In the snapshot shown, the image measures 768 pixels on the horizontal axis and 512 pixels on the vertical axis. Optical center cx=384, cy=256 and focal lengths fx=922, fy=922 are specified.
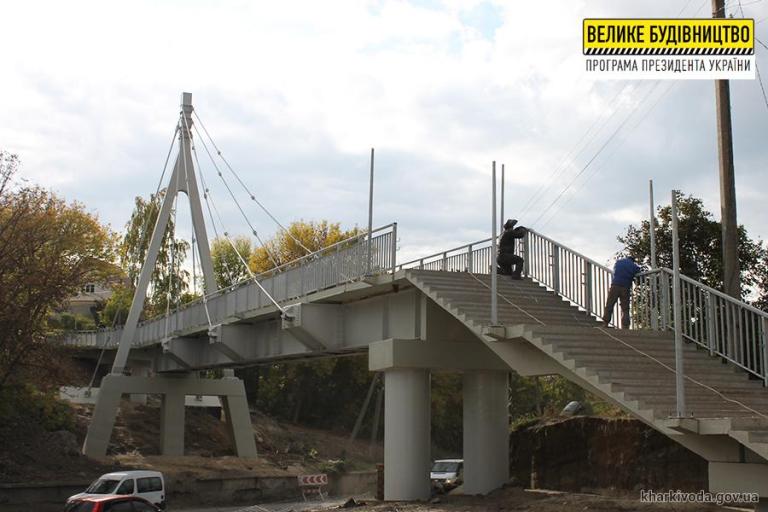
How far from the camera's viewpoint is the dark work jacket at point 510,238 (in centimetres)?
2256

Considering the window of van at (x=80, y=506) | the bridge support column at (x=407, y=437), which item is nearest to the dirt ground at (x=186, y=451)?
the window of van at (x=80, y=506)

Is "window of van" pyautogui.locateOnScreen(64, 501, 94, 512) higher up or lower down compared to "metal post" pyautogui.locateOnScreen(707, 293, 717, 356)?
lower down

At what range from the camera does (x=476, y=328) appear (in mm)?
19156

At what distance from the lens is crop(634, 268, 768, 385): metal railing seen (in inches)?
638

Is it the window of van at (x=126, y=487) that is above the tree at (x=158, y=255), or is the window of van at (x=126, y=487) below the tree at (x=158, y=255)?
below

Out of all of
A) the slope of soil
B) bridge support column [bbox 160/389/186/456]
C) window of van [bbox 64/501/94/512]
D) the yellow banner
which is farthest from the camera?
bridge support column [bbox 160/389/186/456]

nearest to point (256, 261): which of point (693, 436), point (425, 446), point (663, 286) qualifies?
point (425, 446)

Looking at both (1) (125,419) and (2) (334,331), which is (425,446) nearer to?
(2) (334,331)

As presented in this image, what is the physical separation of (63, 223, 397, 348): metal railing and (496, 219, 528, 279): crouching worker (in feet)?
8.94

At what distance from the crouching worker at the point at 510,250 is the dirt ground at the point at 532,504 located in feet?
17.4

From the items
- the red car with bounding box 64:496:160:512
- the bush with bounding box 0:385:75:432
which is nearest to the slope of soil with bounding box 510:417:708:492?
the red car with bounding box 64:496:160:512

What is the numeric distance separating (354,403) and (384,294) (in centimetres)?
4542

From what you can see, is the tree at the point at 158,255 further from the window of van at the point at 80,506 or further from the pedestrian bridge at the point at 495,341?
the window of van at the point at 80,506

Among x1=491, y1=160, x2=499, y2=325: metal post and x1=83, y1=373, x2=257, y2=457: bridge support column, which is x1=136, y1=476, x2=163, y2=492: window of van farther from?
x1=83, y1=373, x2=257, y2=457: bridge support column
